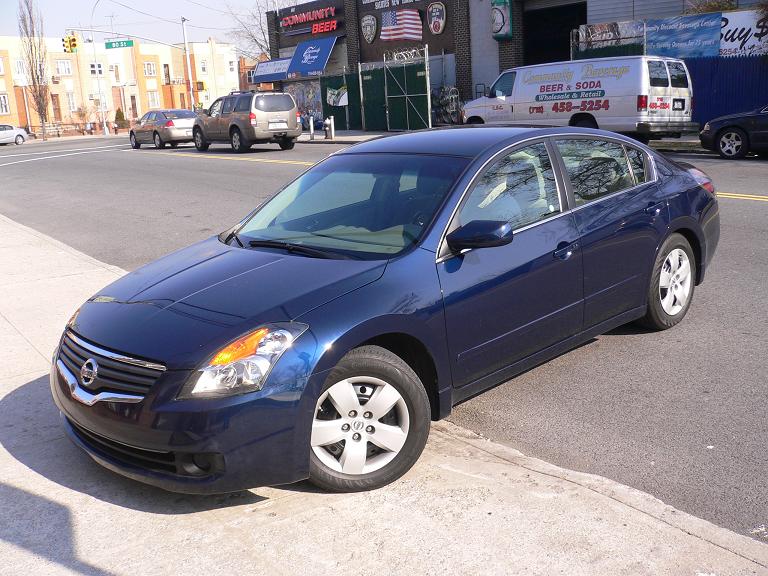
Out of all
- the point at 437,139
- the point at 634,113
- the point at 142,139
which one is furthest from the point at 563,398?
the point at 142,139

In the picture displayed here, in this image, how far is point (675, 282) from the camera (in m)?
5.80

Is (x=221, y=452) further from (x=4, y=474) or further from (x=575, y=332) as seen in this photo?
(x=575, y=332)

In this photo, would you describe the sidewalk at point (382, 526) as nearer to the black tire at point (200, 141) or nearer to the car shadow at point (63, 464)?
the car shadow at point (63, 464)

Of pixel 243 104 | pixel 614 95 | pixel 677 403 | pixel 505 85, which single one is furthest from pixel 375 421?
pixel 243 104

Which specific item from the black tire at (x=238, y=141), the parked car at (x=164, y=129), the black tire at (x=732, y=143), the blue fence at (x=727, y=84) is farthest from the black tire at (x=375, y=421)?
the parked car at (x=164, y=129)

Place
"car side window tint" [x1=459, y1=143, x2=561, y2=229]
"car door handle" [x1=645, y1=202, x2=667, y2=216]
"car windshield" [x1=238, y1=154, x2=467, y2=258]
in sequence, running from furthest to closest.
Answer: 1. "car door handle" [x1=645, y1=202, x2=667, y2=216]
2. "car side window tint" [x1=459, y1=143, x2=561, y2=229]
3. "car windshield" [x1=238, y1=154, x2=467, y2=258]

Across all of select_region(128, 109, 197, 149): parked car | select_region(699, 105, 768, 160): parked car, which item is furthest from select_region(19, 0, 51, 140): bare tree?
select_region(699, 105, 768, 160): parked car

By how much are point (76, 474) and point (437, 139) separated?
2804 millimetres

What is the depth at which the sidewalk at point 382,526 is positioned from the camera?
310cm

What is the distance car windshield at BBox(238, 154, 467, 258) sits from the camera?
432 centimetres

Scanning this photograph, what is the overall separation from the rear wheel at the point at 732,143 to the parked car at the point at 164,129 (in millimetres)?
19681

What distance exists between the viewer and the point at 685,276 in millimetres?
5883

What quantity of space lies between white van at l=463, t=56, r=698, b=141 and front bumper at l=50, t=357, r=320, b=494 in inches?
616

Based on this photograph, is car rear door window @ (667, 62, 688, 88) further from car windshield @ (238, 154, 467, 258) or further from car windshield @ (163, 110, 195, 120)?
car windshield @ (163, 110, 195, 120)
